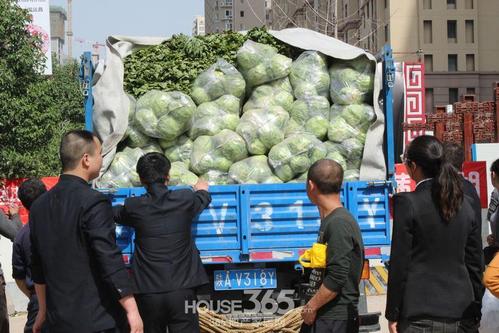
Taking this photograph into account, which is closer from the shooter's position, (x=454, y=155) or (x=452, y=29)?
(x=454, y=155)

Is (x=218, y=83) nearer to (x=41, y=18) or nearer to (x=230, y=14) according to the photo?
(x=41, y=18)

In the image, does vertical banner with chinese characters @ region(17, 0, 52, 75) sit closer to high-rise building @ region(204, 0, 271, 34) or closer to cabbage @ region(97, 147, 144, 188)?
cabbage @ region(97, 147, 144, 188)

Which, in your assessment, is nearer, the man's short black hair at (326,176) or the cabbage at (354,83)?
the man's short black hair at (326,176)

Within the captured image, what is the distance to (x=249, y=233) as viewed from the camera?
6578 millimetres

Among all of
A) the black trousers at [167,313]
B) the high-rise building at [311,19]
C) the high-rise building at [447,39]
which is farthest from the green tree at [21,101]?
the high-rise building at [447,39]

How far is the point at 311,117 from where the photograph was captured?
7414 millimetres

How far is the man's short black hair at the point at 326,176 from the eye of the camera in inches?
175

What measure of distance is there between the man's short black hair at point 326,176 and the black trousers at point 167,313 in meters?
1.52

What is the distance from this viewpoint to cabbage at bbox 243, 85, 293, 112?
295 inches

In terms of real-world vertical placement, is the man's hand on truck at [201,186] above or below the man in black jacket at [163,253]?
above

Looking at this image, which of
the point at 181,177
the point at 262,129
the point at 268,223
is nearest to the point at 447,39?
the point at 262,129

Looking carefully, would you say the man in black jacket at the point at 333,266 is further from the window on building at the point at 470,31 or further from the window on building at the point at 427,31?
the window on building at the point at 470,31

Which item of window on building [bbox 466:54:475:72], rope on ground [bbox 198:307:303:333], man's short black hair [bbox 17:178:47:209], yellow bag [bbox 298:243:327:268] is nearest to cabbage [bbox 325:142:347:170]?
rope on ground [bbox 198:307:303:333]

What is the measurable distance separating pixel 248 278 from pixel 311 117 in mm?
1643
